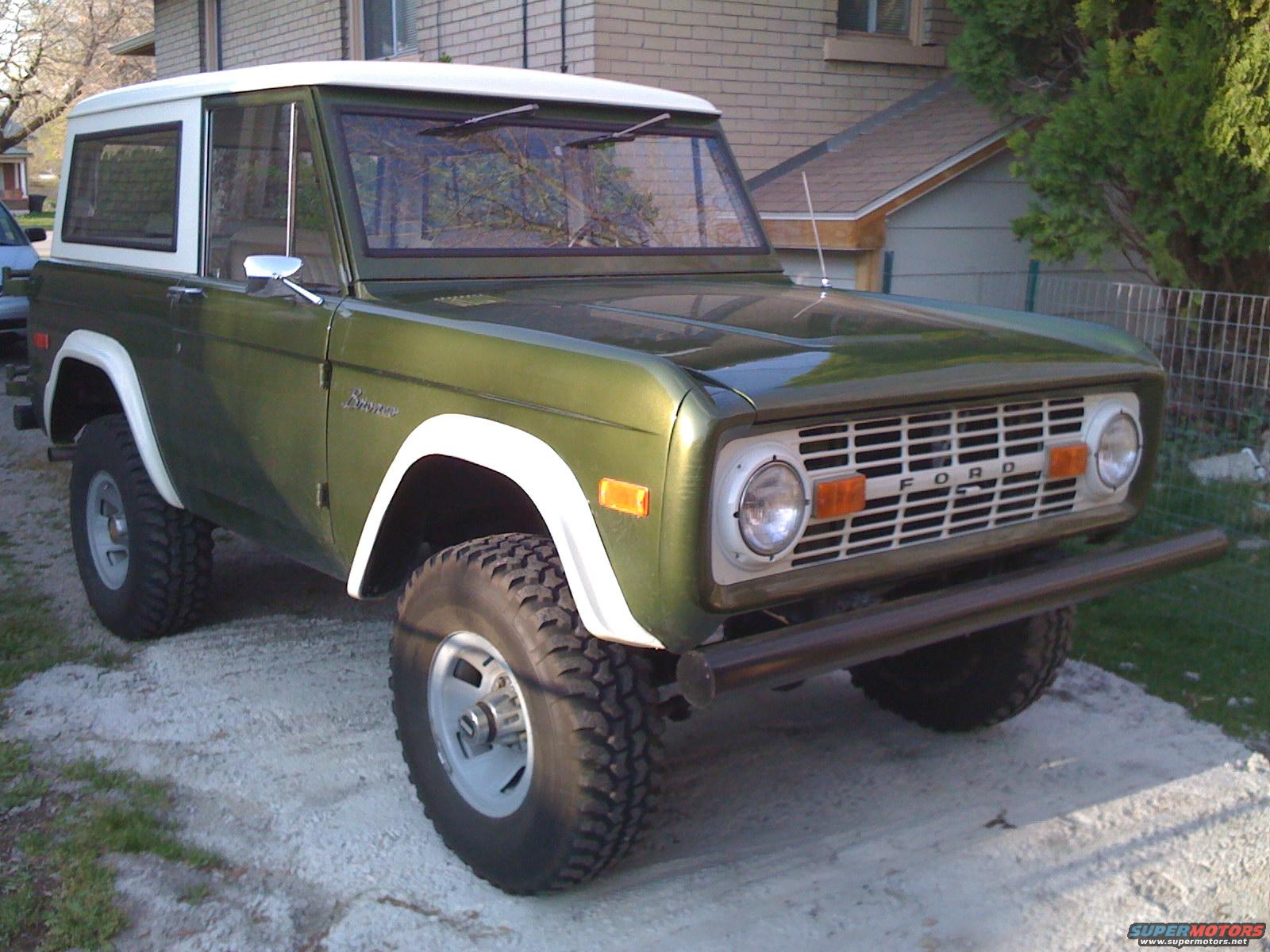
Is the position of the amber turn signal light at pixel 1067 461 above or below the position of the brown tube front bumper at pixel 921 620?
above

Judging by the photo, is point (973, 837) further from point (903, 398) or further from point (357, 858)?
point (357, 858)

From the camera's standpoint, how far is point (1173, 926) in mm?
3141

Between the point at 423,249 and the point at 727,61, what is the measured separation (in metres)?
5.86

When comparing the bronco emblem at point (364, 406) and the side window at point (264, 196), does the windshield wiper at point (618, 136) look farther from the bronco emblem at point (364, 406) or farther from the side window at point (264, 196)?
the bronco emblem at point (364, 406)

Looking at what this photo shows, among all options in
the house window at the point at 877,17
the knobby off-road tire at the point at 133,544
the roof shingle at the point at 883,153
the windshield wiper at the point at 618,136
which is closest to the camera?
the windshield wiper at the point at 618,136

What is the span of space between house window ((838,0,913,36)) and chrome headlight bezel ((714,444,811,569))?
8.06 meters

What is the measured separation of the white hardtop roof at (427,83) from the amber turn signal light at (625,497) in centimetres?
178

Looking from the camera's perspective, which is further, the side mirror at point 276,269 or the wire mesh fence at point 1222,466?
the wire mesh fence at point 1222,466

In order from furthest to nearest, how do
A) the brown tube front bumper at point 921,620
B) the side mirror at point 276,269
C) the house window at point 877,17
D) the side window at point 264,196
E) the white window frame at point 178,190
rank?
1. the house window at point 877,17
2. the white window frame at point 178,190
3. the side window at point 264,196
4. the side mirror at point 276,269
5. the brown tube front bumper at point 921,620

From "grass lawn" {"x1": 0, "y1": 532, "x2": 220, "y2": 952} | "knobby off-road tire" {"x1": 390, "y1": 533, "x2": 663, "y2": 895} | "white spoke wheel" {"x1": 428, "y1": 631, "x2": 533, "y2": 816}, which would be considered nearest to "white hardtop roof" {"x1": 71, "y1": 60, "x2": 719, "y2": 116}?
"knobby off-road tire" {"x1": 390, "y1": 533, "x2": 663, "y2": 895}

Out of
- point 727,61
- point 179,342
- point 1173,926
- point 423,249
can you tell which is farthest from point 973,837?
point 727,61

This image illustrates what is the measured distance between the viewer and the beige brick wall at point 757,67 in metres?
8.53

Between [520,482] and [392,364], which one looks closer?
[520,482]

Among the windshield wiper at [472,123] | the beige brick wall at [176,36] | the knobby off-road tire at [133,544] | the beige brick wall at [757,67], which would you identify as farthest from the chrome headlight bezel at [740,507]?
the beige brick wall at [176,36]
